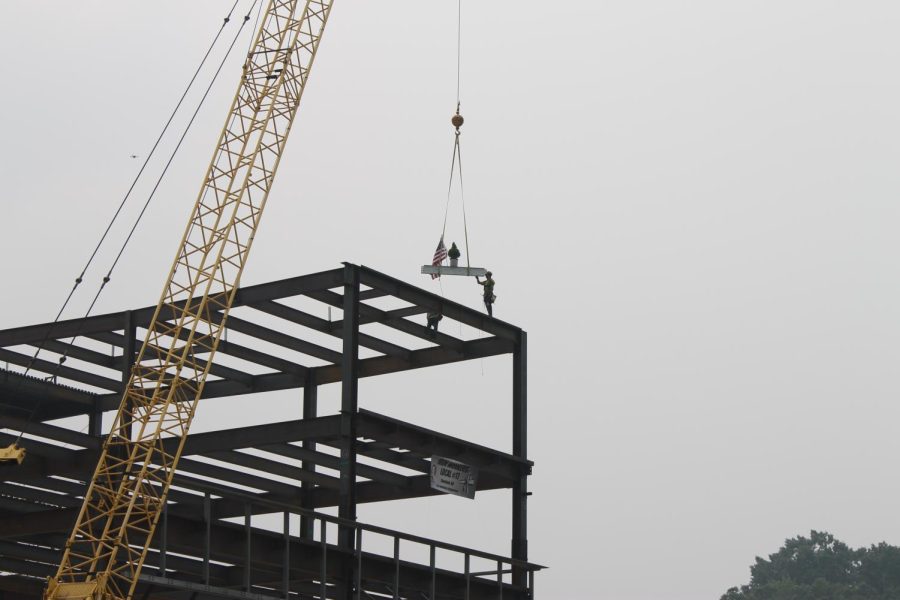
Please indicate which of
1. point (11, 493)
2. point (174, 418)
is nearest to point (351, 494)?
point (174, 418)

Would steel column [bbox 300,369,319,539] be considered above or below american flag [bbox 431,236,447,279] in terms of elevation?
below

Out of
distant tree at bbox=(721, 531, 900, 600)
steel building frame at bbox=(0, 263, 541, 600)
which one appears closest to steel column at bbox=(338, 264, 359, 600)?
steel building frame at bbox=(0, 263, 541, 600)

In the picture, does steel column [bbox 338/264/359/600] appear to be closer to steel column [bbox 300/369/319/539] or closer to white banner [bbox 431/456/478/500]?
white banner [bbox 431/456/478/500]

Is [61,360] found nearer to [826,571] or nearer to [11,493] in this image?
[11,493]

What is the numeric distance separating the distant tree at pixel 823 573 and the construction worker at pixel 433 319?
127 m

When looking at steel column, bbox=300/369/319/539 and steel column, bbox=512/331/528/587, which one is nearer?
steel column, bbox=512/331/528/587

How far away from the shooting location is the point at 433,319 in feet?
177

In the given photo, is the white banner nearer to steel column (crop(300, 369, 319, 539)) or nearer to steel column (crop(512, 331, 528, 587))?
steel column (crop(512, 331, 528, 587))

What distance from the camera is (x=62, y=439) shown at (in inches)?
2229

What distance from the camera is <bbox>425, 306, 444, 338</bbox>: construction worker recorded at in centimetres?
5348

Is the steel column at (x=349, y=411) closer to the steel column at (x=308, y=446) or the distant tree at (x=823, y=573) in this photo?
the steel column at (x=308, y=446)

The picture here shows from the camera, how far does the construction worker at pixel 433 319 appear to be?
175ft

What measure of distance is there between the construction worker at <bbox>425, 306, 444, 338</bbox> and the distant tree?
127187 mm

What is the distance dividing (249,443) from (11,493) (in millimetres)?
13895
